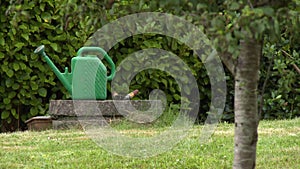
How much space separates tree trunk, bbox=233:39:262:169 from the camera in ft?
7.82

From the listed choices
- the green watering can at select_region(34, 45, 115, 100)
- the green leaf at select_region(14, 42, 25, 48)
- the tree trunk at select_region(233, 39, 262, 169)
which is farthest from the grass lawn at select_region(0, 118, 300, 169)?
the green leaf at select_region(14, 42, 25, 48)

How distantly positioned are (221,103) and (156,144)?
2.87m

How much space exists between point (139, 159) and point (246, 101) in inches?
62.8

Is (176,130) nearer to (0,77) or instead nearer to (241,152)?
(0,77)

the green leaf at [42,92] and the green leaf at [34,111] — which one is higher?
the green leaf at [42,92]

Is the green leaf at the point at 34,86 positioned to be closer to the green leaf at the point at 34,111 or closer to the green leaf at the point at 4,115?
the green leaf at the point at 34,111

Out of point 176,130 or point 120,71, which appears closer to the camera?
point 176,130

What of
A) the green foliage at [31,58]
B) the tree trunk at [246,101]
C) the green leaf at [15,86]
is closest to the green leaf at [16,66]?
the green foliage at [31,58]

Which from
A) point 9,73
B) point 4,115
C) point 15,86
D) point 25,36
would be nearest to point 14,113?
point 4,115

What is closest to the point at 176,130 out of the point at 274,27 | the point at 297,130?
the point at 297,130

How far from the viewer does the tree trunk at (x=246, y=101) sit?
238cm

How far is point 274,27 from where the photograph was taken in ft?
6.31

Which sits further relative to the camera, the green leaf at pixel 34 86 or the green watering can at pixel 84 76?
the green leaf at pixel 34 86

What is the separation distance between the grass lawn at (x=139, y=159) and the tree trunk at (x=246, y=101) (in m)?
1.22
